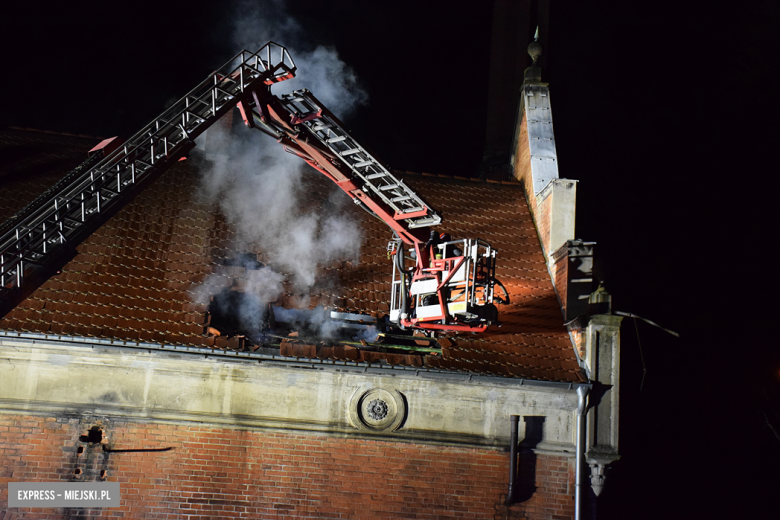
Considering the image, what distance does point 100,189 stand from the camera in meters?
8.53

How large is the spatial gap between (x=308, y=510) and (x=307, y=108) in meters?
6.20

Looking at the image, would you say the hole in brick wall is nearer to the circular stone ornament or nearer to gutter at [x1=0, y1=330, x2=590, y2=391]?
gutter at [x1=0, y1=330, x2=590, y2=391]

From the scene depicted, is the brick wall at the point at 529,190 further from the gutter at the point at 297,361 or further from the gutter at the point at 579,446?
the gutter at the point at 297,361

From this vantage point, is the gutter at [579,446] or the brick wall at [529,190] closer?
the gutter at [579,446]

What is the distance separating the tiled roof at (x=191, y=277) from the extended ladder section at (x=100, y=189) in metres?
1.89

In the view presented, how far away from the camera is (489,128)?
62.2ft

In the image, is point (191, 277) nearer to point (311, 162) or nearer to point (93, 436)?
point (311, 162)

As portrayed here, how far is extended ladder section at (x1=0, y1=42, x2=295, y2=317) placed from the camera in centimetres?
765

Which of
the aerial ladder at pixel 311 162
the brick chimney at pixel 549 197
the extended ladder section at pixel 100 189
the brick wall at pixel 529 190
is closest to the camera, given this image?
the extended ladder section at pixel 100 189

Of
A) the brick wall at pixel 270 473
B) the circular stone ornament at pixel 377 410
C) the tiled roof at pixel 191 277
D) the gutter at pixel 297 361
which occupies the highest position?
the tiled roof at pixel 191 277

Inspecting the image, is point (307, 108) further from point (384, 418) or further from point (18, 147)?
point (18, 147)

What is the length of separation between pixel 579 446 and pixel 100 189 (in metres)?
7.88

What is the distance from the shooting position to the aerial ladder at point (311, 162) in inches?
331

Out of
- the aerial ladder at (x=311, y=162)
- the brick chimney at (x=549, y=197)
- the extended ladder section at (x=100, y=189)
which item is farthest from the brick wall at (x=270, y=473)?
the brick chimney at (x=549, y=197)
